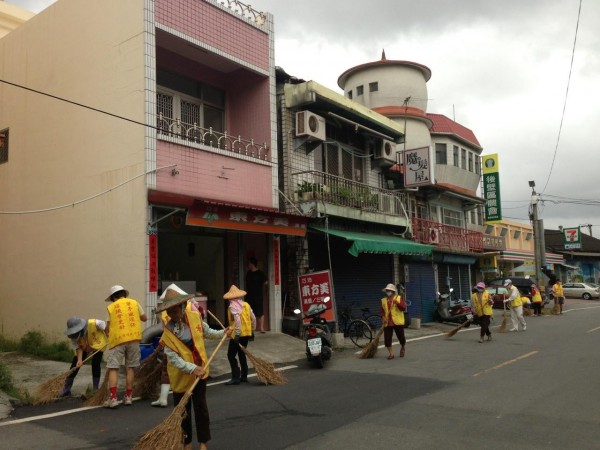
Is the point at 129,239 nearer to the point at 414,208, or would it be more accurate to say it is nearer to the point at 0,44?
the point at 0,44

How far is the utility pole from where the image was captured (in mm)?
29297

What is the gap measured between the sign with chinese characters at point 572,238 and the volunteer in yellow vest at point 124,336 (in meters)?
48.7

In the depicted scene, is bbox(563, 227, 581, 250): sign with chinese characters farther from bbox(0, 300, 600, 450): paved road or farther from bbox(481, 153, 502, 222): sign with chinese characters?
bbox(0, 300, 600, 450): paved road

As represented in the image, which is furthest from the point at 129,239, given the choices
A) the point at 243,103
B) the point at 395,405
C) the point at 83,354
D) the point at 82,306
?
the point at 395,405

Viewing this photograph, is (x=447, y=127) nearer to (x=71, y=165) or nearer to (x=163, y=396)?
(x=71, y=165)

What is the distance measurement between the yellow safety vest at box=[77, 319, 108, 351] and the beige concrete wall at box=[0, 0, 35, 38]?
14151 mm

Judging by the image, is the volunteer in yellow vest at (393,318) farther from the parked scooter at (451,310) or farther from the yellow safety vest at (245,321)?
the parked scooter at (451,310)

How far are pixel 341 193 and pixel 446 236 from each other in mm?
9536

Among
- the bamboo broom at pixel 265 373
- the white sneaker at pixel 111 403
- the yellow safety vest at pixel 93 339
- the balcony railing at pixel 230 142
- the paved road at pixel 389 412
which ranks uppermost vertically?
the balcony railing at pixel 230 142

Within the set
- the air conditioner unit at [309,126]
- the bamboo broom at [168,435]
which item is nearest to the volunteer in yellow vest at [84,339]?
the bamboo broom at [168,435]

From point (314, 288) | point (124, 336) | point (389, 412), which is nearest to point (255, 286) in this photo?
point (314, 288)

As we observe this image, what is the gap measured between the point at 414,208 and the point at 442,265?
2.97 meters

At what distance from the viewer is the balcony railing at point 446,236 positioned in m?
21.8

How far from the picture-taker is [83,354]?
8.56 metres
